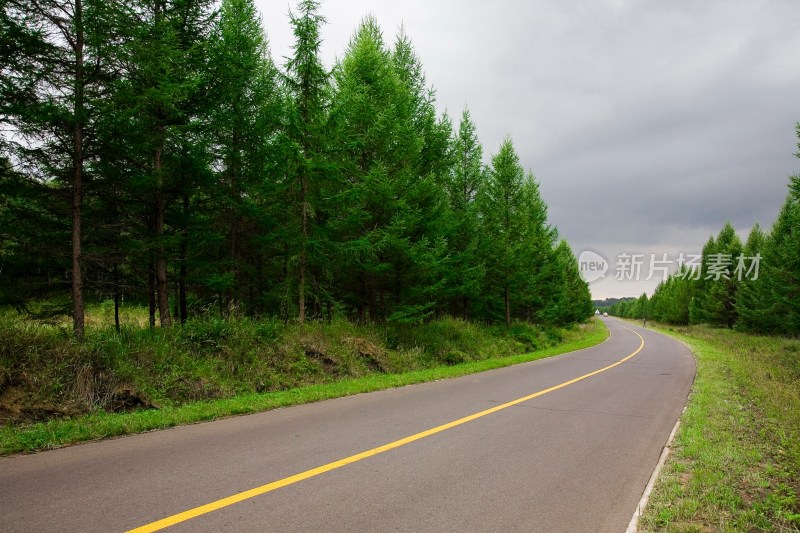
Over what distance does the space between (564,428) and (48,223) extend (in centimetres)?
1286

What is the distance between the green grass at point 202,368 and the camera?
6311 millimetres

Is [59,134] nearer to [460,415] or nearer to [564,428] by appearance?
[460,415]

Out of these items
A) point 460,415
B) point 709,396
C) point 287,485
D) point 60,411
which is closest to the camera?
point 287,485

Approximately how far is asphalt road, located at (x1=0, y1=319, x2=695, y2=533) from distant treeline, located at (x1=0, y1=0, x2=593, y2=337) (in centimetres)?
532

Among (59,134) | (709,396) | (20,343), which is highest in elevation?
(59,134)

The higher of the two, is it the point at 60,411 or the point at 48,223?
the point at 48,223

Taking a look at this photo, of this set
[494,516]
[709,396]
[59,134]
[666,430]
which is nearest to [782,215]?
[709,396]

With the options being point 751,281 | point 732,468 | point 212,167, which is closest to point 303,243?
point 212,167

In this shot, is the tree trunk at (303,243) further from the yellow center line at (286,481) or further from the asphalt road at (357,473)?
the yellow center line at (286,481)

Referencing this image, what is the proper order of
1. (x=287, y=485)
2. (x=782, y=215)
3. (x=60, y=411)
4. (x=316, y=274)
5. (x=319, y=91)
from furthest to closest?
(x=782, y=215), (x=316, y=274), (x=319, y=91), (x=60, y=411), (x=287, y=485)

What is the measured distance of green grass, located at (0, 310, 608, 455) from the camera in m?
6.31

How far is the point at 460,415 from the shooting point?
7.45 meters

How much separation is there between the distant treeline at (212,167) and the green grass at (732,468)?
9019 mm

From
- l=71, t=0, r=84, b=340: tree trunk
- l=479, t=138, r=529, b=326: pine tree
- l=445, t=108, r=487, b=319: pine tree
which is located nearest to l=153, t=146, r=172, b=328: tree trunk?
l=71, t=0, r=84, b=340: tree trunk
